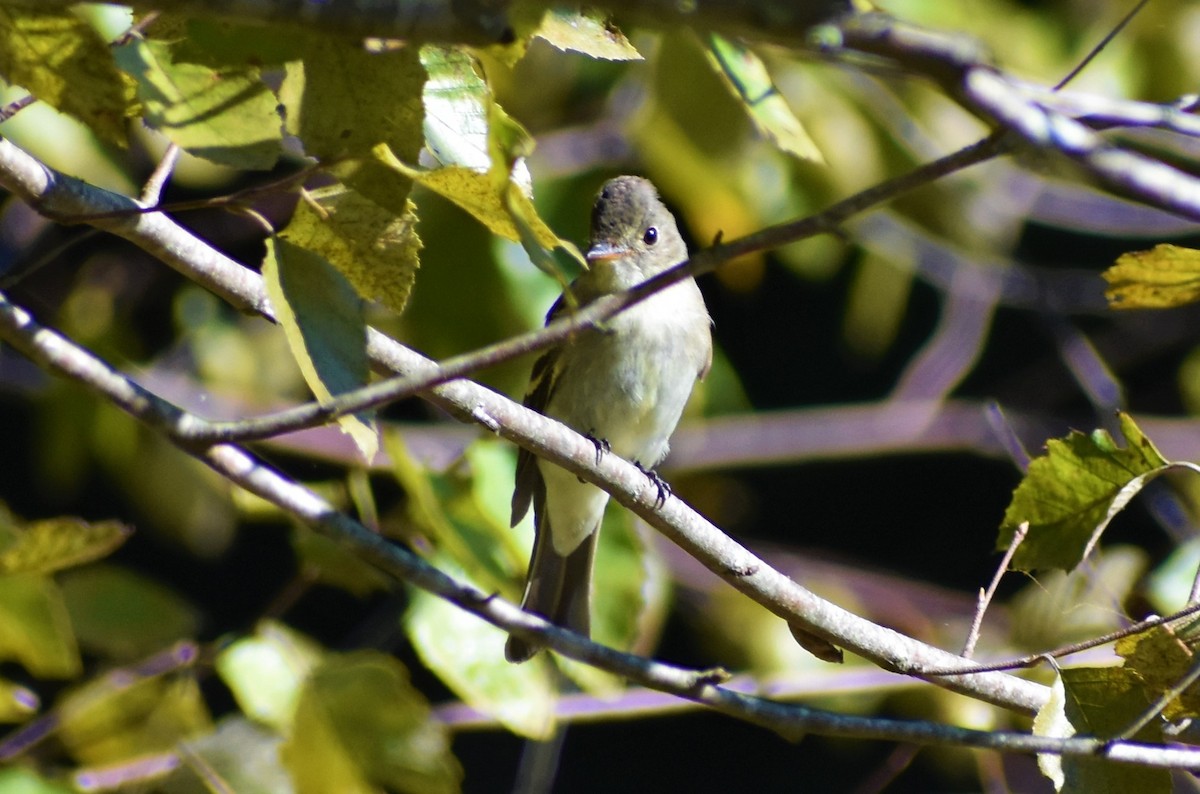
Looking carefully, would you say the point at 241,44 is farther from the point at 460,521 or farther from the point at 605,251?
the point at 605,251

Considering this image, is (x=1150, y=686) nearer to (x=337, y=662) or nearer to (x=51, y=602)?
(x=337, y=662)

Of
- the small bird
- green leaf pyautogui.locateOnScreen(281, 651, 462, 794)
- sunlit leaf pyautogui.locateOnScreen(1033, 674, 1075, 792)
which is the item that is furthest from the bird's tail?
sunlit leaf pyautogui.locateOnScreen(1033, 674, 1075, 792)

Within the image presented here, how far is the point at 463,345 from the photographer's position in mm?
3020

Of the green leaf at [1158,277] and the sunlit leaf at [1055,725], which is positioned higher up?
the green leaf at [1158,277]

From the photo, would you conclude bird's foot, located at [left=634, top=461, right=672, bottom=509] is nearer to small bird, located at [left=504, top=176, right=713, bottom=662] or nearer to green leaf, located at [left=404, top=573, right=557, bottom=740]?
small bird, located at [left=504, top=176, right=713, bottom=662]

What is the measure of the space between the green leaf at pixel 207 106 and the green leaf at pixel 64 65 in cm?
5

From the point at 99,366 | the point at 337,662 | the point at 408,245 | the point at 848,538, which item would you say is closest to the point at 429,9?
the point at 408,245

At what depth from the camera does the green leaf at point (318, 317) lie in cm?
124

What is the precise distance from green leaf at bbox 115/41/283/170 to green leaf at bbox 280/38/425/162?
34 mm

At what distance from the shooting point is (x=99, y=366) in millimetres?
1424

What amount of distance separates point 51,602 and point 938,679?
138 cm

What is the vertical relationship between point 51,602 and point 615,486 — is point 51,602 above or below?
below

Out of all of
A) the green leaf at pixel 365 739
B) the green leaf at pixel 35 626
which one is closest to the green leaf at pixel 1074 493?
the green leaf at pixel 365 739

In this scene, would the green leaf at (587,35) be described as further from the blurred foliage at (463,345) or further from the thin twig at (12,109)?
the thin twig at (12,109)
